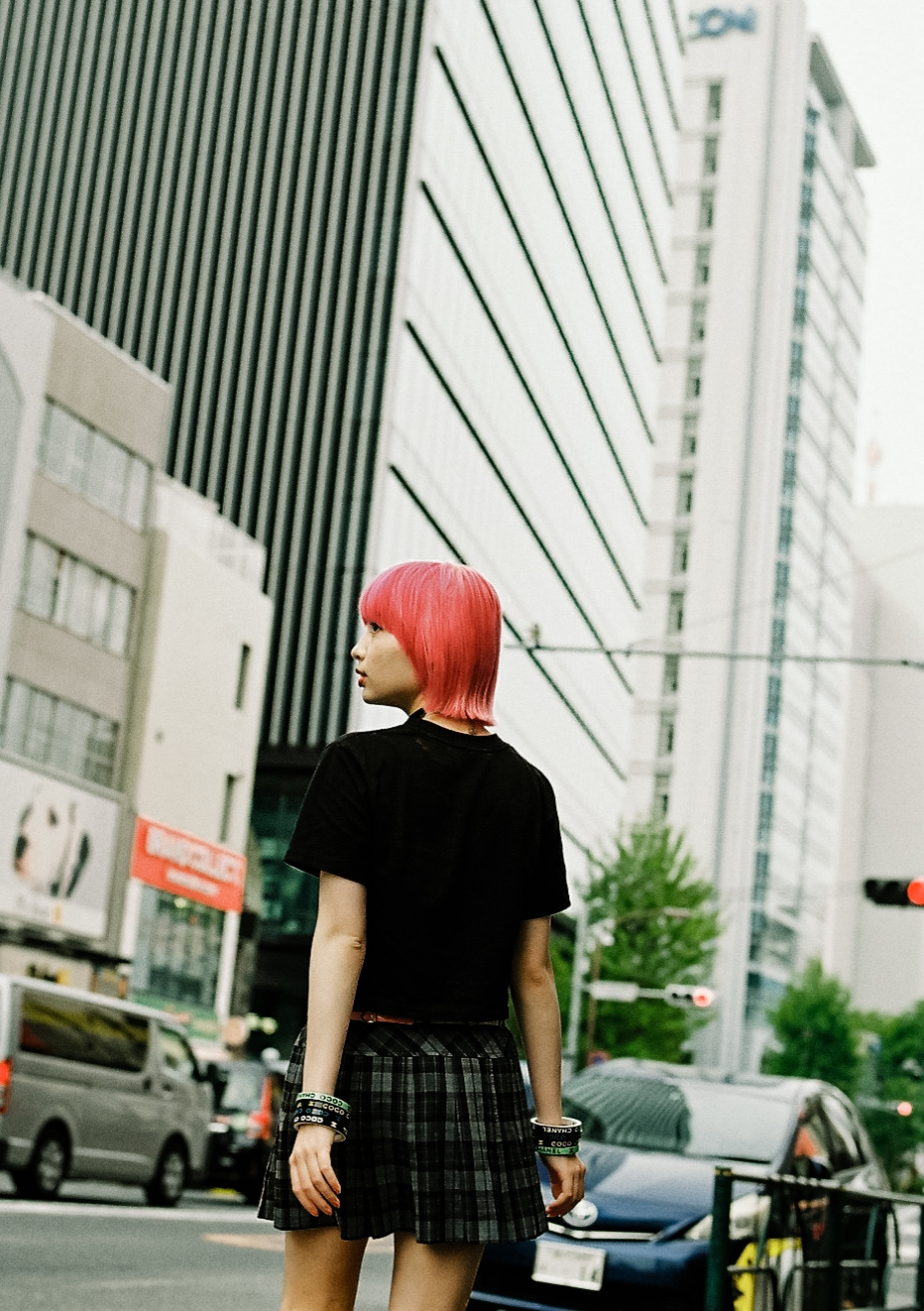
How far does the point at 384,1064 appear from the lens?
2.82m

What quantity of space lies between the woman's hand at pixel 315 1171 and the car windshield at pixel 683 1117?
5.97 metres

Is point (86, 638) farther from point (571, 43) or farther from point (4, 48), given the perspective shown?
point (571, 43)

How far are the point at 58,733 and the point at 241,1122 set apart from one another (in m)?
14.9

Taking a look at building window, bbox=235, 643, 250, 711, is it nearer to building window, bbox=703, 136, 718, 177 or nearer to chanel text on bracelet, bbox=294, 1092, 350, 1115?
chanel text on bracelet, bbox=294, 1092, 350, 1115

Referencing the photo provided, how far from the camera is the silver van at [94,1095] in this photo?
15.0m

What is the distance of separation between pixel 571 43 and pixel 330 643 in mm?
26326

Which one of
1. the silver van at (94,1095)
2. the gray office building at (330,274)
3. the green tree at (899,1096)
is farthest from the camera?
the green tree at (899,1096)

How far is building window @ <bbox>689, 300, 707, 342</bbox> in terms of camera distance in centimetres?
11512

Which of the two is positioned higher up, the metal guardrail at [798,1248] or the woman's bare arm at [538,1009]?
the woman's bare arm at [538,1009]

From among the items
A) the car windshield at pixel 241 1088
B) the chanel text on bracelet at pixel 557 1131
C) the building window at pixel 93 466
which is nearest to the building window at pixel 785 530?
the building window at pixel 93 466

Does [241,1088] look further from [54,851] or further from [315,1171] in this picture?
[315,1171]

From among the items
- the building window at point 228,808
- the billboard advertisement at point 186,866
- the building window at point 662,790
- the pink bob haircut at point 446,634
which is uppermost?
the building window at point 662,790

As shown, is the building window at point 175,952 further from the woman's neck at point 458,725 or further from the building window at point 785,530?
the building window at point 785,530

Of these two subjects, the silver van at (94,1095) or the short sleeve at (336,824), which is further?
the silver van at (94,1095)
